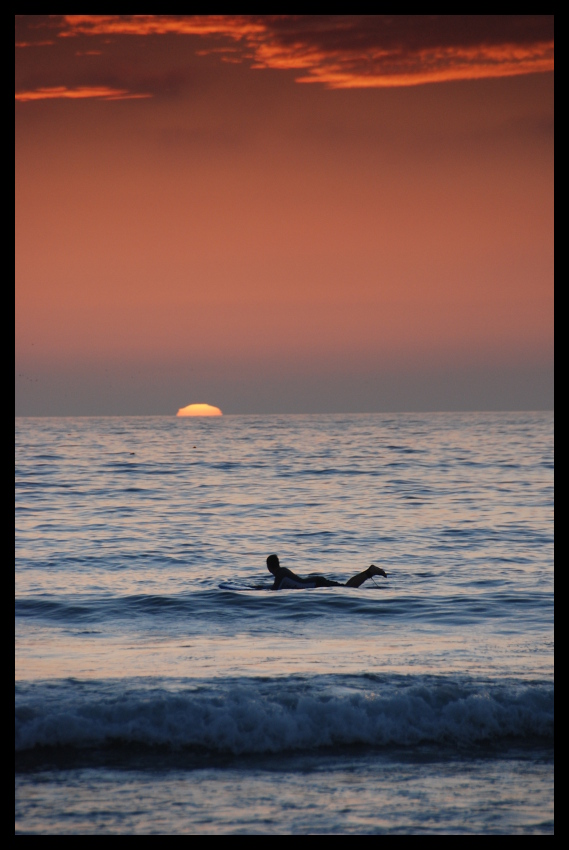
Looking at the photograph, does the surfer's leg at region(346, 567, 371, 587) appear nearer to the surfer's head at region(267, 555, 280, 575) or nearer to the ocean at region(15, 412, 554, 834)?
the ocean at region(15, 412, 554, 834)

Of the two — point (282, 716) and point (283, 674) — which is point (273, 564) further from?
point (282, 716)

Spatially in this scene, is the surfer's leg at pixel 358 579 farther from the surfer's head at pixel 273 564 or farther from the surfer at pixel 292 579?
the surfer's head at pixel 273 564

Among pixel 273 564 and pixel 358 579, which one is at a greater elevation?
pixel 273 564

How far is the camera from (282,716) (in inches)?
307

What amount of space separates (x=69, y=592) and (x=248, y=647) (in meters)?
4.88

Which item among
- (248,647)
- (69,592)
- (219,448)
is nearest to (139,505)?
(69,592)

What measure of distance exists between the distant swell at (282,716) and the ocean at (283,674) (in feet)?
0.07

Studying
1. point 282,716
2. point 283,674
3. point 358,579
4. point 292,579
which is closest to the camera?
point 282,716

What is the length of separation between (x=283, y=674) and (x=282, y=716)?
134 cm

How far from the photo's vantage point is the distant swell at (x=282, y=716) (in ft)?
24.8

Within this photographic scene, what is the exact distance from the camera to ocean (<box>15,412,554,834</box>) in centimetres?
623

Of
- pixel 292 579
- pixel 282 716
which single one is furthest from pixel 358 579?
pixel 282 716

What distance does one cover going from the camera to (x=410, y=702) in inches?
318

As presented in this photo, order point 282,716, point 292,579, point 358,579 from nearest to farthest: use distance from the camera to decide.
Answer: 1. point 282,716
2. point 292,579
3. point 358,579
